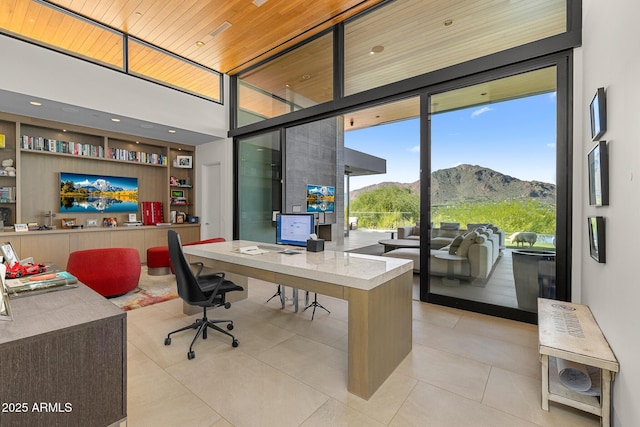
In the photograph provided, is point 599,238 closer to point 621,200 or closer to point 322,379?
point 621,200

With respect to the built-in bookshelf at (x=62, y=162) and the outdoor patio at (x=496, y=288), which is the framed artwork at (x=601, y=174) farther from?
the built-in bookshelf at (x=62, y=162)

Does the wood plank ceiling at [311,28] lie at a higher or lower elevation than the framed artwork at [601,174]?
higher

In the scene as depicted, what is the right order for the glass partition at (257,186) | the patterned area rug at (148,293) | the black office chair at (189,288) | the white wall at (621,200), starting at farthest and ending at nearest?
the glass partition at (257,186) < the patterned area rug at (148,293) < the black office chair at (189,288) < the white wall at (621,200)

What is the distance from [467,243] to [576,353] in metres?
1.87

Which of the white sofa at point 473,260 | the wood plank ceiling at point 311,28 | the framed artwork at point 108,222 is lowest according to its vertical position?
the white sofa at point 473,260

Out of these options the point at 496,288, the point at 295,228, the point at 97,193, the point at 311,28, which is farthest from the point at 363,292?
the point at 97,193

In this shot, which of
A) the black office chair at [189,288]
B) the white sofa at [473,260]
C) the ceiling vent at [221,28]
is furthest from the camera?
the ceiling vent at [221,28]

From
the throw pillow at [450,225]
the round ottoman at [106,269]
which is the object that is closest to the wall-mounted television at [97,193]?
the round ottoman at [106,269]

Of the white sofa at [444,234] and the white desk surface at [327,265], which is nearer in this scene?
the white desk surface at [327,265]

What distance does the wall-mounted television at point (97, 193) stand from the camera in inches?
208

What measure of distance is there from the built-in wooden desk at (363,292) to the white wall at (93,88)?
3.62m

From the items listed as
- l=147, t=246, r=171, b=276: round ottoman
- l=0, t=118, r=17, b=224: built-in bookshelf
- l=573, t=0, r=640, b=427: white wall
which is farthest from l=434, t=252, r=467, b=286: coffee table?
l=0, t=118, r=17, b=224: built-in bookshelf

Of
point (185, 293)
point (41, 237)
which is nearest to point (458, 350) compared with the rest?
point (185, 293)

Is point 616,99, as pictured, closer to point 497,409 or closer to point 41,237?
point 497,409
